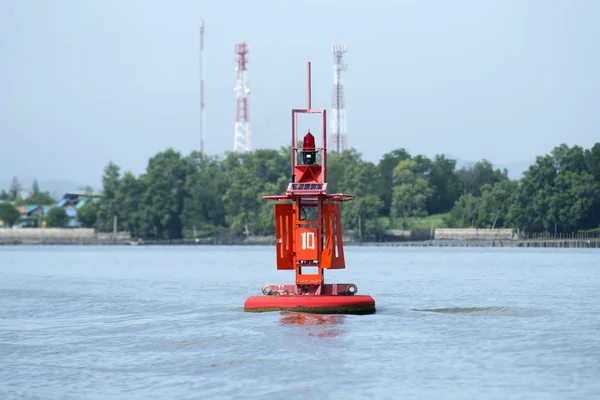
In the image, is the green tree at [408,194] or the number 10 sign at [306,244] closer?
the number 10 sign at [306,244]

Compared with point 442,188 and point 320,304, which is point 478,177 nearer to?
point 442,188

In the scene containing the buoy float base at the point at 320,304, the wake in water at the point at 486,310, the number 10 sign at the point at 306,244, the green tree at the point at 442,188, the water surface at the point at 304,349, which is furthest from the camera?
the green tree at the point at 442,188

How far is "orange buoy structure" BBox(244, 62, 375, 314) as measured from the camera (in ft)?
109

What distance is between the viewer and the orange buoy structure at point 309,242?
109ft

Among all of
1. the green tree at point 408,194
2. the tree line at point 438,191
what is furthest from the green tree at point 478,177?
the green tree at point 408,194

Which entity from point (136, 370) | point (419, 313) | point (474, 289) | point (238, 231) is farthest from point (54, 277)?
point (238, 231)

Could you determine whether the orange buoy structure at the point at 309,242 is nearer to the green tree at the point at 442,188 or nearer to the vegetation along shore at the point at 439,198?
the vegetation along shore at the point at 439,198

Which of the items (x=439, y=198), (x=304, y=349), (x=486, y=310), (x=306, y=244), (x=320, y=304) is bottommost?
(x=304, y=349)

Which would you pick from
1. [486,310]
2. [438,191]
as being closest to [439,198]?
[438,191]

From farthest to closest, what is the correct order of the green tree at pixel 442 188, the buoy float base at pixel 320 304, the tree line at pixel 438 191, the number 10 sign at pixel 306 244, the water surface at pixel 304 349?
the green tree at pixel 442 188 → the tree line at pixel 438 191 → the number 10 sign at pixel 306 244 → the buoy float base at pixel 320 304 → the water surface at pixel 304 349

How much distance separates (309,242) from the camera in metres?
34.4

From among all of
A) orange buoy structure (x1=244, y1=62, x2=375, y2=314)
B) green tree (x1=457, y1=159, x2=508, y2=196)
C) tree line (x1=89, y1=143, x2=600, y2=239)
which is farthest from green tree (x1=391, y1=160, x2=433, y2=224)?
orange buoy structure (x1=244, y1=62, x2=375, y2=314)

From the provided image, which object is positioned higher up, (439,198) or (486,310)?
(439,198)

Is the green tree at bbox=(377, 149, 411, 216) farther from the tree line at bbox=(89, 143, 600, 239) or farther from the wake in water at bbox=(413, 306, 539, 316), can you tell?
the wake in water at bbox=(413, 306, 539, 316)
